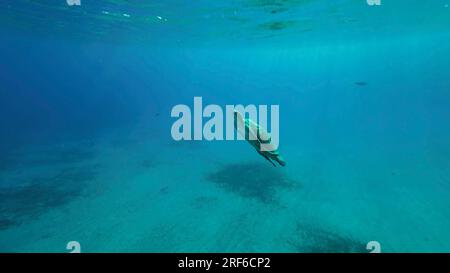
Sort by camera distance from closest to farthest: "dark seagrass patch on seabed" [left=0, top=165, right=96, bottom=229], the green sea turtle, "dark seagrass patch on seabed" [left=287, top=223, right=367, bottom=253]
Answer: the green sea turtle
"dark seagrass patch on seabed" [left=287, top=223, right=367, bottom=253]
"dark seagrass patch on seabed" [left=0, top=165, right=96, bottom=229]

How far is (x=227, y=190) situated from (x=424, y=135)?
23.6 meters

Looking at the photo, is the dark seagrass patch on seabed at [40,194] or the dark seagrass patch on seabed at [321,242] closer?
the dark seagrass patch on seabed at [321,242]

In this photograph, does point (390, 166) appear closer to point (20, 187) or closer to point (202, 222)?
point (202, 222)

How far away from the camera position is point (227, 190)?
12.9 meters

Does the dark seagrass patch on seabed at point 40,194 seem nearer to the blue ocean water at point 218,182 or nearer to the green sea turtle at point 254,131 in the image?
the blue ocean water at point 218,182

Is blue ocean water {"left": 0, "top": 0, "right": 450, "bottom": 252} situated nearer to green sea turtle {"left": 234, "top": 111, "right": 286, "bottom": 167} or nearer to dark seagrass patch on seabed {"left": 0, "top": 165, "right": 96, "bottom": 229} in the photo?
dark seagrass patch on seabed {"left": 0, "top": 165, "right": 96, "bottom": 229}

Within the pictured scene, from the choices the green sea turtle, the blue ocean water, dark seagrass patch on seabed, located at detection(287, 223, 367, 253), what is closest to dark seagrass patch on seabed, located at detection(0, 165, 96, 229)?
the blue ocean water

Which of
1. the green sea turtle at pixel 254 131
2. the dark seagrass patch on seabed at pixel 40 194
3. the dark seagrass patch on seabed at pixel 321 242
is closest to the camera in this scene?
the green sea turtle at pixel 254 131

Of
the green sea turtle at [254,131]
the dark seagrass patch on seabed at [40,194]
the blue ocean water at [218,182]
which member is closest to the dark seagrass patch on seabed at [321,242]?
the blue ocean water at [218,182]

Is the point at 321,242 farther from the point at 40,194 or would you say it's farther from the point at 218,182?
the point at 40,194

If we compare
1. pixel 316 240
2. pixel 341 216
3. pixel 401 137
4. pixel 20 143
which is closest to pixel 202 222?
pixel 316 240

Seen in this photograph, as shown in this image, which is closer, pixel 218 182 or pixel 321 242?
pixel 321 242

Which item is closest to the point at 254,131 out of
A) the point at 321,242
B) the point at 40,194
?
the point at 321,242

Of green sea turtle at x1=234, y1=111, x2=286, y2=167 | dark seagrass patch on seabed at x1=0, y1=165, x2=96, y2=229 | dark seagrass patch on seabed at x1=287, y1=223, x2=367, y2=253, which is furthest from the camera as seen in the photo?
dark seagrass patch on seabed at x1=0, y1=165, x2=96, y2=229
